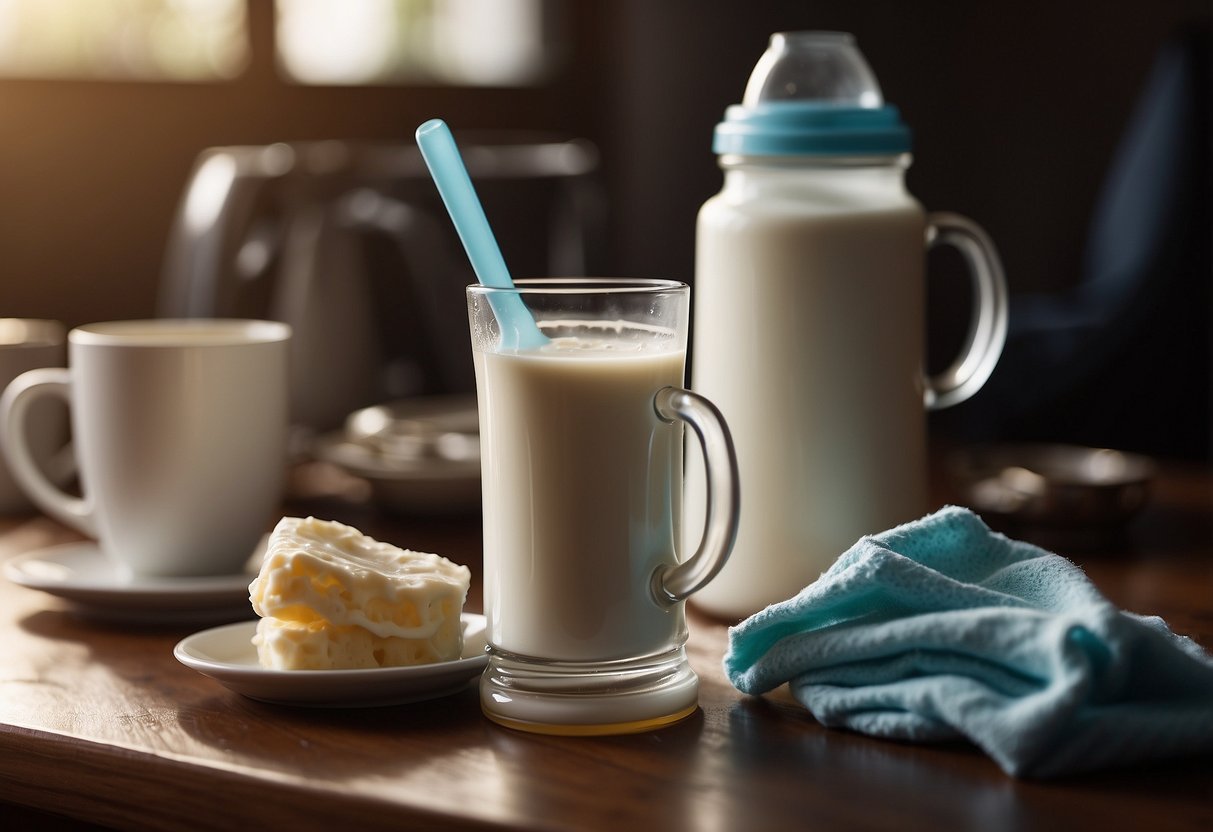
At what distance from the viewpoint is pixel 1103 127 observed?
126 inches

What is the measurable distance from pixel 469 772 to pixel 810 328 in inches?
13.1

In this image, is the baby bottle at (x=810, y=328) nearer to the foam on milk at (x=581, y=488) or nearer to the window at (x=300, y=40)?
the foam on milk at (x=581, y=488)

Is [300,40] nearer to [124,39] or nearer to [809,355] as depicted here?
[124,39]

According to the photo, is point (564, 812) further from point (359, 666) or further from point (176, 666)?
point (176, 666)

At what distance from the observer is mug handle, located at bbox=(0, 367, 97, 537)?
92cm

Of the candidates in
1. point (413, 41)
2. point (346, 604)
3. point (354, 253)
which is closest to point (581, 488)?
point (346, 604)

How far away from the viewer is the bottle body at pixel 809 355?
2.58 ft

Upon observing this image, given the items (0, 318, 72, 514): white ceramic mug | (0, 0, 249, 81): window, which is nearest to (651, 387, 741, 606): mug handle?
(0, 318, 72, 514): white ceramic mug

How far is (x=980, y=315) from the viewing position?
891mm

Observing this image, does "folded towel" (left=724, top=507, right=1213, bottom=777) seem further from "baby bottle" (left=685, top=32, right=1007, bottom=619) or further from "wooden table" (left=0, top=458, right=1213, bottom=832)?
Answer: "baby bottle" (left=685, top=32, right=1007, bottom=619)

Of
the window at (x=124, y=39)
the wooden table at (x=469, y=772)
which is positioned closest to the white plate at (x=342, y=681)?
the wooden table at (x=469, y=772)

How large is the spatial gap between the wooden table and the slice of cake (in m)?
0.03

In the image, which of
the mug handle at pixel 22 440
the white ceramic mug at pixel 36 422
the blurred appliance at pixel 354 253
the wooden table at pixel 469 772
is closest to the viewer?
the wooden table at pixel 469 772

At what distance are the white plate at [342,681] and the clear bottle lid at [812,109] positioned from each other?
12.7 inches
